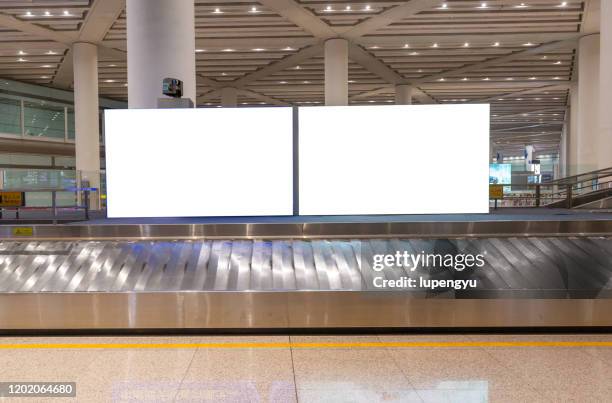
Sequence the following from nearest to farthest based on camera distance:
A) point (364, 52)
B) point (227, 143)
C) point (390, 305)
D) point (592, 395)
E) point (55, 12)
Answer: point (592, 395) → point (390, 305) → point (227, 143) → point (55, 12) → point (364, 52)

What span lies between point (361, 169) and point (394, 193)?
436 millimetres

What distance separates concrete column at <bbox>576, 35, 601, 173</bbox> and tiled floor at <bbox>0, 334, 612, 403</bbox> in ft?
67.3

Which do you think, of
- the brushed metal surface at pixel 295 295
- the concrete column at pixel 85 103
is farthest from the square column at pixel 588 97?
the concrete column at pixel 85 103

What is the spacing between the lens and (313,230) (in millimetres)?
5234

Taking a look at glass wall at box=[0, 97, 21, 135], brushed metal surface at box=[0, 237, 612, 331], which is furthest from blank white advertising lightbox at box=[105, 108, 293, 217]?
glass wall at box=[0, 97, 21, 135]

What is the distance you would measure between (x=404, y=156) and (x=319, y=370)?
236cm

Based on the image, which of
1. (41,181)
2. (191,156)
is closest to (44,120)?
(41,181)

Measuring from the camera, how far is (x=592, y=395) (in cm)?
342

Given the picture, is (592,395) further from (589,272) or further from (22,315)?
(22,315)

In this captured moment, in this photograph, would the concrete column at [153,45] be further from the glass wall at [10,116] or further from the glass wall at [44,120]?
the glass wall at [44,120]

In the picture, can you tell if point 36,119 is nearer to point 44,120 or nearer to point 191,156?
point 44,120

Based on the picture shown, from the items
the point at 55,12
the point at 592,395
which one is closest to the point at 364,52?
the point at 55,12

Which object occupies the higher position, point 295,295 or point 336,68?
point 336,68

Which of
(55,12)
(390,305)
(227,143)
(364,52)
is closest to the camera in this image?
(390,305)
